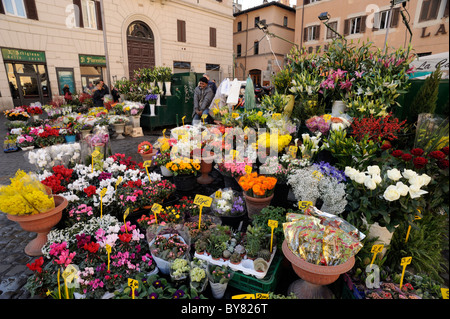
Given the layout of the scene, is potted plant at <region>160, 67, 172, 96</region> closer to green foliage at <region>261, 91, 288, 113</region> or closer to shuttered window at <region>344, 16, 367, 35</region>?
green foliage at <region>261, 91, 288, 113</region>

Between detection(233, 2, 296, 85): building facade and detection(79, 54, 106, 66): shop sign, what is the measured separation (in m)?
15.5

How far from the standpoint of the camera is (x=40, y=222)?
2.67 metres

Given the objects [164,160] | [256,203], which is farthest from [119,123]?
[256,203]

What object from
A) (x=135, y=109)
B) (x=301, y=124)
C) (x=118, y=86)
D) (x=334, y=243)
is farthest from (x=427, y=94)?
(x=118, y=86)

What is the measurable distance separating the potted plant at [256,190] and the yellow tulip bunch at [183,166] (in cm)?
114

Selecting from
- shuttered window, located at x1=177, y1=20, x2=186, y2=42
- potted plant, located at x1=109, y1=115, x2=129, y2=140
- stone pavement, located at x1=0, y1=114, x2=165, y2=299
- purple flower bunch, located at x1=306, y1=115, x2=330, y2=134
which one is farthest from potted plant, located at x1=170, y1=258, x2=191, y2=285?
shuttered window, located at x1=177, y1=20, x2=186, y2=42

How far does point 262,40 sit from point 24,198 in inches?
1076

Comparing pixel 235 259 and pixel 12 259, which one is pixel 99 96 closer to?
pixel 12 259

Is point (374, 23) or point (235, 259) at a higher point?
point (374, 23)

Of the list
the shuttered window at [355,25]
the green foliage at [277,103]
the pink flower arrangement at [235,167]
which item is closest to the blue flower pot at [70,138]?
the pink flower arrangement at [235,167]

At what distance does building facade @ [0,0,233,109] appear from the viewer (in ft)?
41.2

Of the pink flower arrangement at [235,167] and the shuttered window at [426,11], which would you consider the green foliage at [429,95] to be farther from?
the shuttered window at [426,11]

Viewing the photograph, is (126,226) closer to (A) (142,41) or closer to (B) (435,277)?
(B) (435,277)
